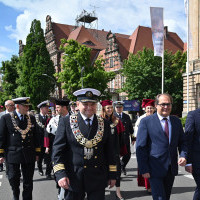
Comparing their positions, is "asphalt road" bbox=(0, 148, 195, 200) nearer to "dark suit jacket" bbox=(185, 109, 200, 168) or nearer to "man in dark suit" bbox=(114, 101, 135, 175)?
"man in dark suit" bbox=(114, 101, 135, 175)

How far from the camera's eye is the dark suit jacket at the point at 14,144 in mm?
5449

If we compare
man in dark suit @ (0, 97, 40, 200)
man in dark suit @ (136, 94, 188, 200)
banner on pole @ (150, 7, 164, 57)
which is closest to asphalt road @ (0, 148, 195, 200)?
man in dark suit @ (0, 97, 40, 200)

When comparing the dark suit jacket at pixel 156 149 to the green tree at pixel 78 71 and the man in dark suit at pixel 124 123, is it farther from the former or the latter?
the green tree at pixel 78 71

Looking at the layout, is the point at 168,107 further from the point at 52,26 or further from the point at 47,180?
the point at 52,26

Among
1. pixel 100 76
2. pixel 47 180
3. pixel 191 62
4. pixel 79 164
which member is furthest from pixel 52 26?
pixel 79 164

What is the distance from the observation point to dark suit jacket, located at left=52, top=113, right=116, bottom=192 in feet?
11.8

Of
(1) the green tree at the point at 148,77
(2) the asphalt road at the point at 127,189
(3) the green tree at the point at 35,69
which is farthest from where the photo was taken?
(3) the green tree at the point at 35,69

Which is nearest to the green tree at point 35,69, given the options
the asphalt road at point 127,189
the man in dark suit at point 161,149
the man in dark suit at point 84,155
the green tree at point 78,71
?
the green tree at point 78,71

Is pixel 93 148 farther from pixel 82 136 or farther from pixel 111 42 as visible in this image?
pixel 111 42

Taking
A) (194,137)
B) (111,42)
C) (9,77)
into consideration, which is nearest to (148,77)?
(111,42)

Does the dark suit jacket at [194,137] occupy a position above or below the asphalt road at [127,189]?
above

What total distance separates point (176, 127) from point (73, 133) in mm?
1602

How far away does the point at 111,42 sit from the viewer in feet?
177

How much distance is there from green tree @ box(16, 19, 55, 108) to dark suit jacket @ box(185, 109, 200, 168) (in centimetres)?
5055
